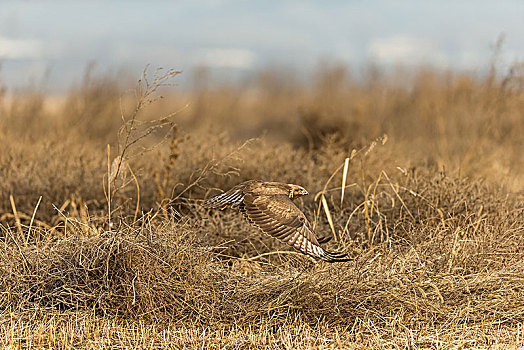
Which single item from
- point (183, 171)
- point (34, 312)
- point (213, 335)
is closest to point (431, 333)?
point (213, 335)

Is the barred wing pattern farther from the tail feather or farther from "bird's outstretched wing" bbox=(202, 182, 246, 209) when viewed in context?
the tail feather

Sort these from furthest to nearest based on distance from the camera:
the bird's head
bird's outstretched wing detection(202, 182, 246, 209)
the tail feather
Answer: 1. the bird's head
2. bird's outstretched wing detection(202, 182, 246, 209)
3. the tail feather

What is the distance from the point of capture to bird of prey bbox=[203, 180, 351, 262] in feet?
12.5

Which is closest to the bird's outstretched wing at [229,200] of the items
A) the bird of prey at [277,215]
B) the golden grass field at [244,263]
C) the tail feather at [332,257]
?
the bird of prey at [277,215]

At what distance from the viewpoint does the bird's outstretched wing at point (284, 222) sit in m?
3.81

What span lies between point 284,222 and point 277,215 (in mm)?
62

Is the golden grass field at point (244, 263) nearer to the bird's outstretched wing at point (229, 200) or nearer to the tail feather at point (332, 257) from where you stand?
the tail feather at point (332, 257)

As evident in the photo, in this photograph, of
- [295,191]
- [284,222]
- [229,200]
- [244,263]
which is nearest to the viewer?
[284,222]

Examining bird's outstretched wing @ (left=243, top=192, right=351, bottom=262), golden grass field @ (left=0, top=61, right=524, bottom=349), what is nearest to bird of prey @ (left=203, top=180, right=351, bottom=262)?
bird's outstretched wing @ (left=243, top=192, right=351, bottom=262)

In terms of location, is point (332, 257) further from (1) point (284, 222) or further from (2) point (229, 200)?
(2) point (229, 200)

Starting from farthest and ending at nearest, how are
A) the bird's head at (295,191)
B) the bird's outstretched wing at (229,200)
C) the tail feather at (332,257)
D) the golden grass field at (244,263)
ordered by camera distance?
the bird's head at (295,191)
the bird's outstretched wing at (229,200)
the tail feather at (332,257)
the golden grass field at (244,263)

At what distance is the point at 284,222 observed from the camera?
387 centimetres

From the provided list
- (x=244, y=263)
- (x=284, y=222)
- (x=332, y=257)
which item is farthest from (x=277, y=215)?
(x=244, y=263)

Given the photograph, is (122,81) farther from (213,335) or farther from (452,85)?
(213,335)
